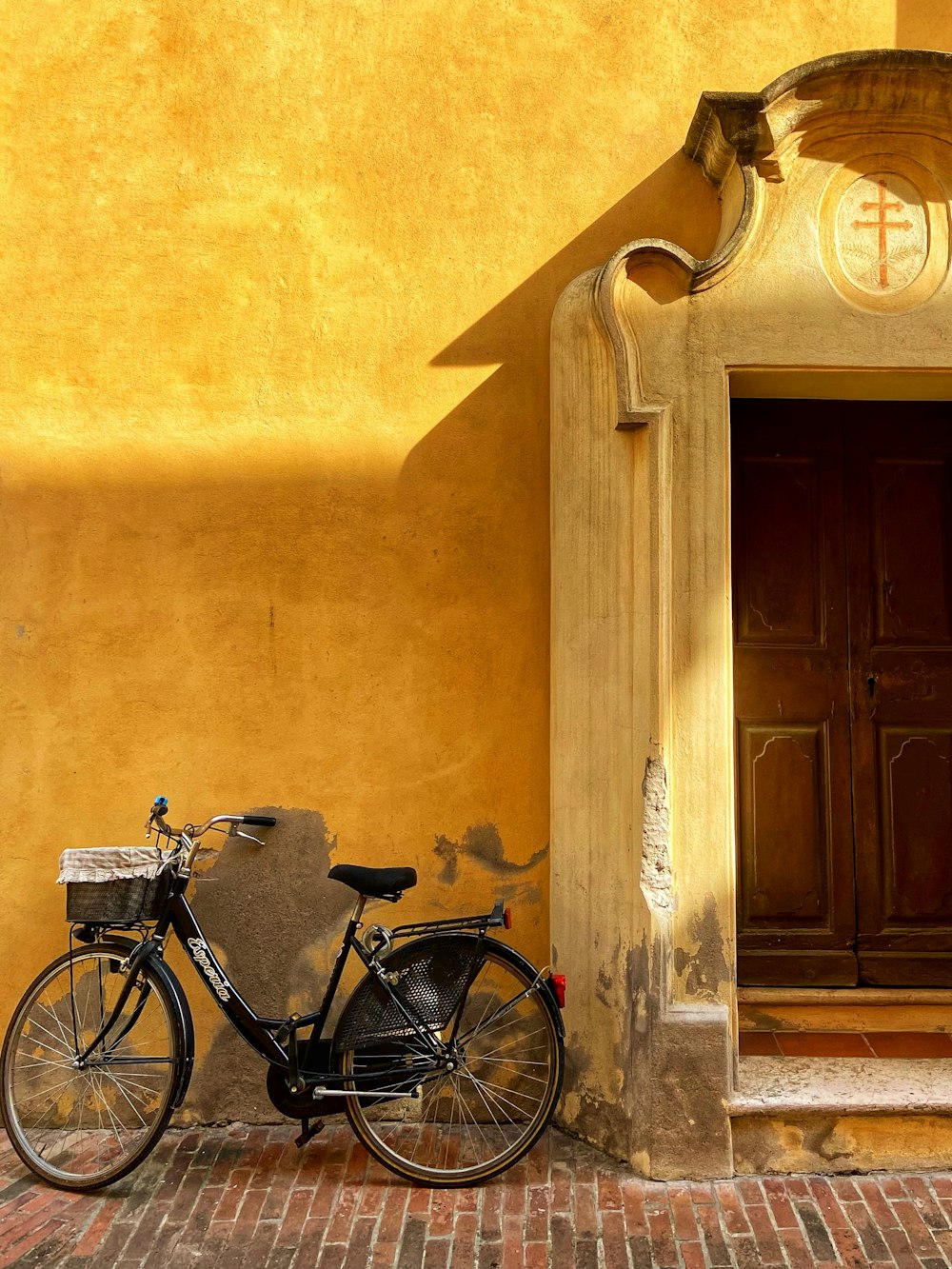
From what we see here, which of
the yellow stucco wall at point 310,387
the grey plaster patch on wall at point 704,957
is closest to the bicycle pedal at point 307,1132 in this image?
the yellow stucco wall at point 310,387

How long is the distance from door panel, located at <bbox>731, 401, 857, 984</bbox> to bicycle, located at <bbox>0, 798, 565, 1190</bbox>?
1276 mm

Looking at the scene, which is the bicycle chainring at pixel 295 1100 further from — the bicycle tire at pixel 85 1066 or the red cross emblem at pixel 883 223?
the red cross emblem at pixel 883 223

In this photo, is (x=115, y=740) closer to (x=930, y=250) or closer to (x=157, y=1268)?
(x=157, y=1268)

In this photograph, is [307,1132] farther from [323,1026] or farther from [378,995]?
[378,995]

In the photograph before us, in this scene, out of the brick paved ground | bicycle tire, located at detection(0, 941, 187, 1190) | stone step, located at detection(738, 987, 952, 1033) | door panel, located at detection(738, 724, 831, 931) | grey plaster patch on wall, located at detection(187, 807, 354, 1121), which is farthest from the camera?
door panel, located at detection(738, 724, 831, 931)

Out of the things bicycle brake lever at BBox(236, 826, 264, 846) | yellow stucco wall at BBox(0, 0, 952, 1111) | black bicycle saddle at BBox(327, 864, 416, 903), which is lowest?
black bicycle saddle at BBox(327, 864, 416, 903)

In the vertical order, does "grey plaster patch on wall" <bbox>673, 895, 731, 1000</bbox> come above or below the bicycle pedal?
above

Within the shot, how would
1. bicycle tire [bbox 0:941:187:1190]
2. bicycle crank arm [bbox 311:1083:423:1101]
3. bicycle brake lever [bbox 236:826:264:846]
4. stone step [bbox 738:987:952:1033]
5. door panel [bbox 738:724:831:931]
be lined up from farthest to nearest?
door panel [bbox 738:724:831:931]
stone step [bbox 738:987:952:1033]
bicycle brake lever [bbox 236:826:264:846]
bicycle tire [bbox 0:941:187:1190]
bicycle crank arm [bbox 311:1083:423:1101]

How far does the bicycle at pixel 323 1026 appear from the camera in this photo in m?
3.83

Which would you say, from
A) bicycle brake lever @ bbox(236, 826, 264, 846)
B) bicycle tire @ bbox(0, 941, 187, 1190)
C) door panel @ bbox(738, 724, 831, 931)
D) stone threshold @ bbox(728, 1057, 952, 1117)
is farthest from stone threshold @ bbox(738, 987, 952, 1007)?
bicycle tire @ bbox(0, 941, 187, 1190)

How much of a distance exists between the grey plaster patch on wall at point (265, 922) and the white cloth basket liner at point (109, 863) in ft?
1.39

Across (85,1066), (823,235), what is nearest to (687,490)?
(823,235)

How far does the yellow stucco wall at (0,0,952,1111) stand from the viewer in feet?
14.2

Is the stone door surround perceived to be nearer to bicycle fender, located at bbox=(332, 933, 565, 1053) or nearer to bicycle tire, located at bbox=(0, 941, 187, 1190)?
bicycle fender, located at bbox=(332, 933, 565, 1053)
